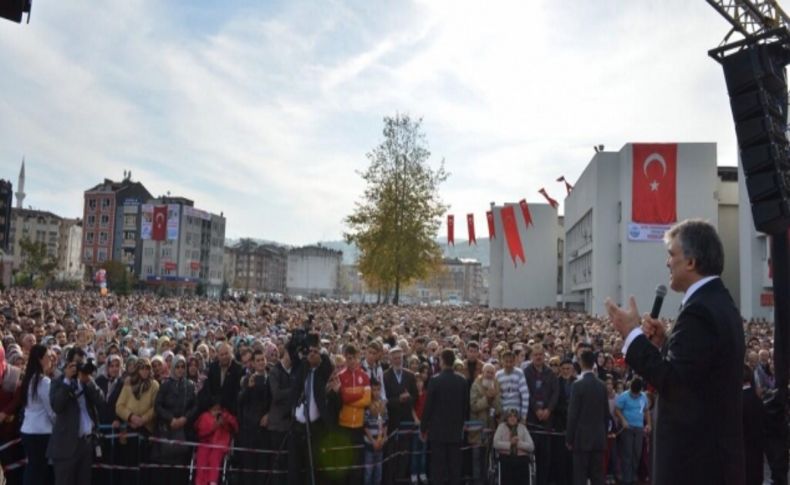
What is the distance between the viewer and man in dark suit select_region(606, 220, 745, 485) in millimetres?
2873

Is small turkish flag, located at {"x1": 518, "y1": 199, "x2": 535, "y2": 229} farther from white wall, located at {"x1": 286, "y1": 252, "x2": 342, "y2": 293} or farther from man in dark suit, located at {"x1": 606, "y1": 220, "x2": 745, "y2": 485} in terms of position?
white wall, located at {"x1": 286, "y1": 252, "x2": 342, "y2": 293}

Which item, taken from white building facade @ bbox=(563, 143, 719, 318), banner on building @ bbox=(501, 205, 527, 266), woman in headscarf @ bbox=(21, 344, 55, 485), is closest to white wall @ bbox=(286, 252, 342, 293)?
banner on building @ bbox=(501, 205, 527, 266)

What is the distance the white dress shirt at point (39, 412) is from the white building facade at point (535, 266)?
66548mm

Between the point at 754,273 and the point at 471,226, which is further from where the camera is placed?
the point at 471,226

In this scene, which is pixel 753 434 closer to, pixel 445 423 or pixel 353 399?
pixel 445 423

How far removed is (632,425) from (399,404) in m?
3.77

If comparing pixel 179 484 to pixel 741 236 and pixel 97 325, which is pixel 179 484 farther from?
pixel 741 236

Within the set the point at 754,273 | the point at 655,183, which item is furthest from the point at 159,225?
the point at 754,273

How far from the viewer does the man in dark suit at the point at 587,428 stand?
29.7 ft

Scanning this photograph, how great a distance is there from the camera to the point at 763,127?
7.25m

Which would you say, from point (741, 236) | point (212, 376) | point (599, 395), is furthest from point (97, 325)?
point (741, 236)

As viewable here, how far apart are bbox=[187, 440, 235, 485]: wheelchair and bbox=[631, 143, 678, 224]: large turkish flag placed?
1565 inches

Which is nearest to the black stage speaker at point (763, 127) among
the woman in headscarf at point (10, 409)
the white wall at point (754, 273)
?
the woman in headscarf at point (10, 409)

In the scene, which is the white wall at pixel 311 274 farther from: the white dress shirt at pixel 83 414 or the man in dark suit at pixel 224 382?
the white dress shirt at pixel 83 414
